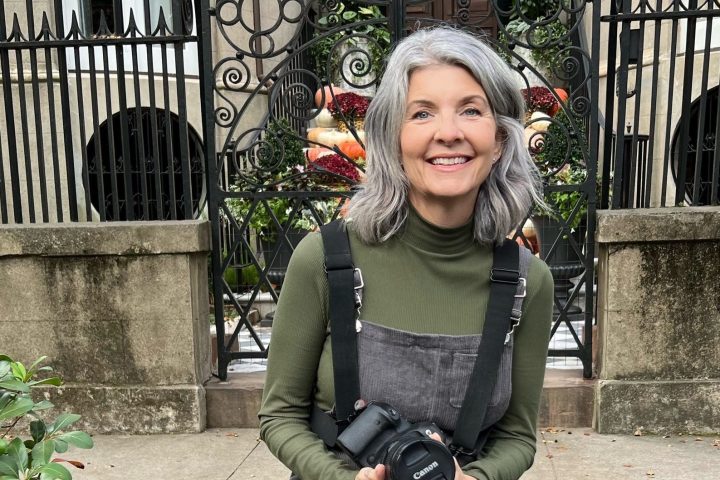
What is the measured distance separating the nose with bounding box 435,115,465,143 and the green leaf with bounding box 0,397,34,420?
1.39 m

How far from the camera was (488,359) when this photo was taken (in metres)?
1.72

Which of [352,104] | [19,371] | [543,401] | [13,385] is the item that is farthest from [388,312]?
[352,104]

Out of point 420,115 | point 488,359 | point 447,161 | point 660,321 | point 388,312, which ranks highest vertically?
point 420,115

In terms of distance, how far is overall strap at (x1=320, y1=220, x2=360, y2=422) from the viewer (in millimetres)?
1715

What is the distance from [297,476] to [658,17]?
382 centimetres

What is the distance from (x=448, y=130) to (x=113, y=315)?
352cm

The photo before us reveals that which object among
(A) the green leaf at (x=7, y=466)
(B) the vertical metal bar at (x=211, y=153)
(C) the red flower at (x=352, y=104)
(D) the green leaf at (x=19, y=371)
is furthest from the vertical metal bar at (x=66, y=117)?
(A) the green leaf at (x=7, y=466)

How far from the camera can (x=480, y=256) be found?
1838 mm

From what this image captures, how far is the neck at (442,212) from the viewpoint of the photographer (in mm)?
1797

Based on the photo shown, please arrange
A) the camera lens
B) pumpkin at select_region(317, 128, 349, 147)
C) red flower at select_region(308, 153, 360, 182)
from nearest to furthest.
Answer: the camera lens → red flower at select_region(308, 153, 360, 182) → pumpkin at select_region(317, 128, 349, 147)

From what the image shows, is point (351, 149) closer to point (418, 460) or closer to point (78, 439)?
point (78, 439)

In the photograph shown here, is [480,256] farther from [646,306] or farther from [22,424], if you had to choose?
[22,424]

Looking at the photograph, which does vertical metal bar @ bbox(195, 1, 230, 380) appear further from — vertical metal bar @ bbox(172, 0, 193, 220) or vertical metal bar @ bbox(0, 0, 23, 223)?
vertical metal bar @ bbox(0, 0, 23, 223)

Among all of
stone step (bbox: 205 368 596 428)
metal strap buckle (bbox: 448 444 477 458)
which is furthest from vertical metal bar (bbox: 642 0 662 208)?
metal strap buckle (bbox: 448 444 477 458)
